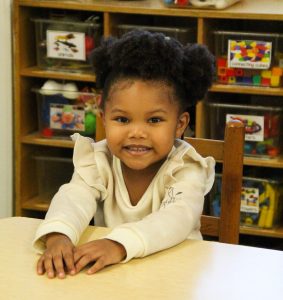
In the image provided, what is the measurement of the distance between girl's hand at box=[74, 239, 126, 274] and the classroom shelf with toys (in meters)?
1.33

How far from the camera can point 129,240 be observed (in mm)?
1060

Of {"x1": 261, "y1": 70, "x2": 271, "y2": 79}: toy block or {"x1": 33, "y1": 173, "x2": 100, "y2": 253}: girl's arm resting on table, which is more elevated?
{"x1": 261, "y1": 70, "x2": 271, "y2": 79}: toy block

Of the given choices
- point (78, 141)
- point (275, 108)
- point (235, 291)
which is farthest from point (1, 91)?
point (235, 291)

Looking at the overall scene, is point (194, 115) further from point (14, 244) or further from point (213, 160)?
point (14, 244)

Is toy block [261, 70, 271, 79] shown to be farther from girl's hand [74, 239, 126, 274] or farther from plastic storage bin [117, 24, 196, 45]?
girl's hand [74, 239, 126, 274]

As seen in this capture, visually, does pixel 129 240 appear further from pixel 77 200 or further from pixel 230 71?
pixel 230 71

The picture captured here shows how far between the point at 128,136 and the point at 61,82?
143cm

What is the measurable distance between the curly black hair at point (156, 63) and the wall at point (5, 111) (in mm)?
1309

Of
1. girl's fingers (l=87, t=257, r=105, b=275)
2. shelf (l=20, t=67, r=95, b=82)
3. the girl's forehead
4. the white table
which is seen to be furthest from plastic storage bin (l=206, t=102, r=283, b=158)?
girl's fingers (l=87, t=257, r=105, b=275)

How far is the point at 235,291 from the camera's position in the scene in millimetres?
945

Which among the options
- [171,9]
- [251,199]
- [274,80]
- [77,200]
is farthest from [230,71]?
[77,200]

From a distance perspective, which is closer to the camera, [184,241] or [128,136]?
[184,241]

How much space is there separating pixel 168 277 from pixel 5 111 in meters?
1.78

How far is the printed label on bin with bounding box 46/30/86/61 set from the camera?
8.33 feet
